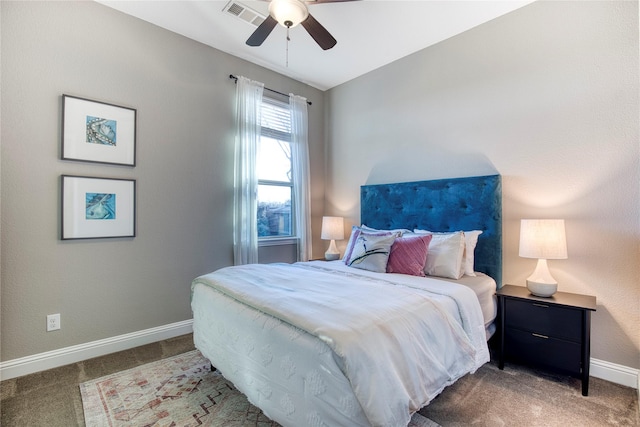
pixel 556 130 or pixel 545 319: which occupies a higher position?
pixel 556 130

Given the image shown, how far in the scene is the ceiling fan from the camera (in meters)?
1.93

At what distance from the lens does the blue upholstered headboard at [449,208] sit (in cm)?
268

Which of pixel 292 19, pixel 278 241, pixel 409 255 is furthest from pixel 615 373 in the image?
pixel 292 19

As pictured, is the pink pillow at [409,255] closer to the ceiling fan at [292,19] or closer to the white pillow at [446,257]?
the white pillow at [446,257]

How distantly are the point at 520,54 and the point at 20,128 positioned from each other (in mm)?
4212

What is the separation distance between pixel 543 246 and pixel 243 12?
3191 mm

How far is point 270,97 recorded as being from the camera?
3758mm

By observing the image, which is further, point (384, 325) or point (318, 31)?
point (318, 31)

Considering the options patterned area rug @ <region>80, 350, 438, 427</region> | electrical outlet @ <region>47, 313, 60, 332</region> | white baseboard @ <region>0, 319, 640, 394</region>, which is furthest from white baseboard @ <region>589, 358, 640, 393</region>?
electrical outlet @ <region>47, 313, 60, 332</region>

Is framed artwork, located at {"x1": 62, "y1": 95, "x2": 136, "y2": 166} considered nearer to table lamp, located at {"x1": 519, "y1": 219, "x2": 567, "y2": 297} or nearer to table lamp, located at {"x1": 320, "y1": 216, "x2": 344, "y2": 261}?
table lamp, located at {"x1": 320, "y1": 216, "x2": 344, "y2": 261}

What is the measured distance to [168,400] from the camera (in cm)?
194

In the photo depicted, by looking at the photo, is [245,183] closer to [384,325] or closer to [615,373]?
[384,325]

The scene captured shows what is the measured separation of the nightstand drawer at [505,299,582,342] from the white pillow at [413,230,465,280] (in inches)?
17.3

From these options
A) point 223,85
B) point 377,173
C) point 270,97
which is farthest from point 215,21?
point 377,173
